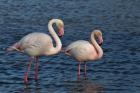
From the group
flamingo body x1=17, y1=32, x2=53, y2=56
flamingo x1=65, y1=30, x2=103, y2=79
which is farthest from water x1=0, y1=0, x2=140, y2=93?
flamingo body x1=17, y1=32, x2=53, y2=56

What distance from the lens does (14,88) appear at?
1323cm

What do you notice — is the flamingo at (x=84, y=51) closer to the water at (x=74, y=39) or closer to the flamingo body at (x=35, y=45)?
the water at (x=74, y=39)

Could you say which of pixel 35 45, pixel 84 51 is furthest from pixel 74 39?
pixel 35 45

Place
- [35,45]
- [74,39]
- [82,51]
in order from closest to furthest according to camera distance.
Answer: [35,45] → [82,51] → [74,39]

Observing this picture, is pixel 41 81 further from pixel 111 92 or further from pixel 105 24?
pixel 105 24

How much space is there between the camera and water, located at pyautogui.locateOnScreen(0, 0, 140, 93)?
1370cm

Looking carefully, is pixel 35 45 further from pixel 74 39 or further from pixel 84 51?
pixel 74 39

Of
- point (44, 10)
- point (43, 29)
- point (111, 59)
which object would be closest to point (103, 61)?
point (111, 59)

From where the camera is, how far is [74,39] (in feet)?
63.7

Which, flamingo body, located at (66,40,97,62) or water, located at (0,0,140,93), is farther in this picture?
flamingo body, located at (66,40,97,62)

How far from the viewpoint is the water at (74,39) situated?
13.7 meters

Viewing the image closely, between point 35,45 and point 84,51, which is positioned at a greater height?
point 35,45

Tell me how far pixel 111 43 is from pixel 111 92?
5.86 m

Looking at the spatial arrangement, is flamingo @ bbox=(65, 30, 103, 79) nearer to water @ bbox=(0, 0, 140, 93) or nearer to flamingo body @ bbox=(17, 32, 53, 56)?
water @ bbox=(0, 0, 140, 93)
